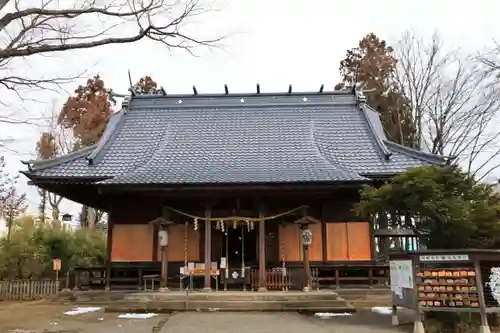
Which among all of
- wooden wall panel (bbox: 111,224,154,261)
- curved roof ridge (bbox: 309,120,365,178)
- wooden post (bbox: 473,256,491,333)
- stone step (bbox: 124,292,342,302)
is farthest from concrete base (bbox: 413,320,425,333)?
wooden wall panel (bbox: 111,224,154,261)

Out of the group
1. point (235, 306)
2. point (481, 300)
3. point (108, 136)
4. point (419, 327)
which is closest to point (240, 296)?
point (235, 306)

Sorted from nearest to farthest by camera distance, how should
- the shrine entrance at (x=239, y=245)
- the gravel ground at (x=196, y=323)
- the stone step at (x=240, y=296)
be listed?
the gravel ground at (x=196, y=323) → the stone step at (x=240, y=296) → the shrine entrance at (x=239, y=245)

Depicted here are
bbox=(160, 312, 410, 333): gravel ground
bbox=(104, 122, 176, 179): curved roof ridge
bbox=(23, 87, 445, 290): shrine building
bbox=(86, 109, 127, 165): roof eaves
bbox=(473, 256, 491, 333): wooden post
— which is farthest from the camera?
bbox=(86, 109, 127, 165): roof eaves

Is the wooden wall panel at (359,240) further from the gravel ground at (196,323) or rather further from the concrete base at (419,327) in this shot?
the concrete base at (419,327)

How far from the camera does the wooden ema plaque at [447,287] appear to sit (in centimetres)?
808

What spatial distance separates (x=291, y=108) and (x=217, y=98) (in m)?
3.41

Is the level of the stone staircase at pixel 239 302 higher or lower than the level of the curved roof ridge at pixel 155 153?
lower

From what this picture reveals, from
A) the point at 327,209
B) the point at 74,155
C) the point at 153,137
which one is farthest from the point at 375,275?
the point at 74,155

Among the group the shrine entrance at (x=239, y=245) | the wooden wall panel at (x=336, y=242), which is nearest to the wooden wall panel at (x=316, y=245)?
the wooden wall panel at (x=336, y=242)

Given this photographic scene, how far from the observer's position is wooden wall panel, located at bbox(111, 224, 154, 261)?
15242 mm

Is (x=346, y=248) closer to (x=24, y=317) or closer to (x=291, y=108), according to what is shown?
(x=291, y=108)

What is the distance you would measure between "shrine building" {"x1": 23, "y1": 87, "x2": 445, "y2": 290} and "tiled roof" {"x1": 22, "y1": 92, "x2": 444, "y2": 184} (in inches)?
2.5

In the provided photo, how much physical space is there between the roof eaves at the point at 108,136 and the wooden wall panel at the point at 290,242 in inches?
275

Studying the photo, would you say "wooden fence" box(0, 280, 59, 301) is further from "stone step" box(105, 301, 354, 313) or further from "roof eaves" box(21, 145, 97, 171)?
"stone step" box(105, 301, 354, 313)
